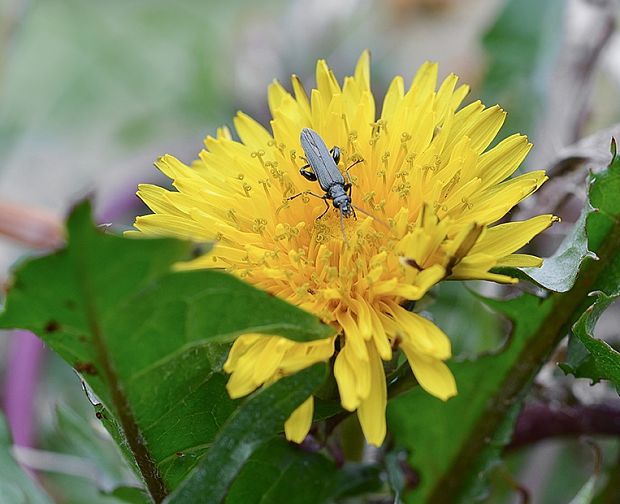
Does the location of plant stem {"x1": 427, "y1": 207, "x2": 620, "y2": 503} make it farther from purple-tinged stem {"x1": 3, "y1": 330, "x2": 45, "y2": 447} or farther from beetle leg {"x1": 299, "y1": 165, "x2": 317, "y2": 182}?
purple-tinged stem {"x1": 3, "y1": 330, "x2": 45, "y2": 447}

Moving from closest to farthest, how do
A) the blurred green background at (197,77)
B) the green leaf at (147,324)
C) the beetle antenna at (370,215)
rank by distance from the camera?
the green leaf at (147,324)
the beetle antenna at (370,215)
the blurred green background at (197,77)

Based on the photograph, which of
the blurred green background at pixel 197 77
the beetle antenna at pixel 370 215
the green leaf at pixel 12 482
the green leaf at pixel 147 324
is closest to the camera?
the green leaf at pixel 147 324

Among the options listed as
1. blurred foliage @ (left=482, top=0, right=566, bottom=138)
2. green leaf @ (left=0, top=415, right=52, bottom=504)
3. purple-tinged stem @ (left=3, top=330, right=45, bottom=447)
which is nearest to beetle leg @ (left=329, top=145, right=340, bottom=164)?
green leaf @ (left=0, top=415, right=52, bottom=504)

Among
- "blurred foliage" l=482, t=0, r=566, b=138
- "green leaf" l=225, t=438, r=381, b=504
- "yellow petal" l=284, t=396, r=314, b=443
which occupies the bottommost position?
"green leaf" l=225, t=438, r=381, b=504

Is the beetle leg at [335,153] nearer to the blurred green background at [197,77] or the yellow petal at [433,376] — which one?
the yellow petal at [433,376]

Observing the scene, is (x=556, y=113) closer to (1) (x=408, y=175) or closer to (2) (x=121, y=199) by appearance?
(1) (x=408, y=175)

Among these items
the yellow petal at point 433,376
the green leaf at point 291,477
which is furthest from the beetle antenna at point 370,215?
the green leaf at point 291,477

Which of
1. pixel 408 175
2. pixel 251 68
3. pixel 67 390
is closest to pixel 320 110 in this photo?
pixel 408 175
